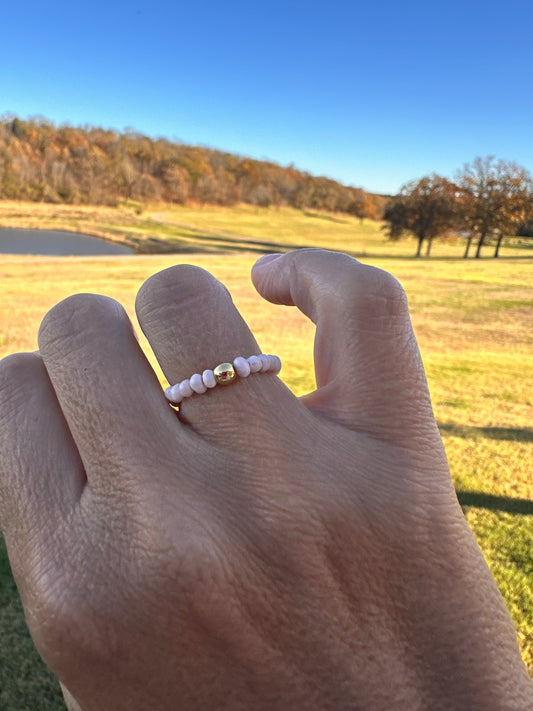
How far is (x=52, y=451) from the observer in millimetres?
808

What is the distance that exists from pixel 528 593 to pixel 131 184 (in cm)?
9842

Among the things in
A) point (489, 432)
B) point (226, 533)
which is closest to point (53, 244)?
point (489, 432)

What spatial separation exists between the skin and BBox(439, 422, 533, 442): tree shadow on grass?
578cm

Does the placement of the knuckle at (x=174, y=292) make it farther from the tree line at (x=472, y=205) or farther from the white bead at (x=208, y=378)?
the tree line at (x=472, y=205)

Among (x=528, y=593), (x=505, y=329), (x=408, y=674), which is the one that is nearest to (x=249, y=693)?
(x=408, y=674)

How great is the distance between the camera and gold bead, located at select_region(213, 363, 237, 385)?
0.84 m

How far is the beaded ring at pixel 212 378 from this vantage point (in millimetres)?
833

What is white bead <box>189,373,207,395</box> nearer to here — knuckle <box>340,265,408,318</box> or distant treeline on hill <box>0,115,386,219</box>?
knuckle <box>340,265,408,318</box>

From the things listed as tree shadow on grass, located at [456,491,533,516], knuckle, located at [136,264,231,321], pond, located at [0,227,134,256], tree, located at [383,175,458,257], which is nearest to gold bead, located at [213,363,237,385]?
knuckle, located at [136,264,231,321]

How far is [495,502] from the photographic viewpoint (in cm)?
427

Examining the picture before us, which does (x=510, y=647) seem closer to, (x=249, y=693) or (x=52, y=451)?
(x=249, y=693)

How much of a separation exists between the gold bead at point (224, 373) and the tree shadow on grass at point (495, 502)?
12.2 feet

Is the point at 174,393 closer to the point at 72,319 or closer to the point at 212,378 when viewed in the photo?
the point at 212,378

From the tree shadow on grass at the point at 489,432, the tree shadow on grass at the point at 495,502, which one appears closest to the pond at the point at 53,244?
the tree shadow on grass at the point at 489,432
